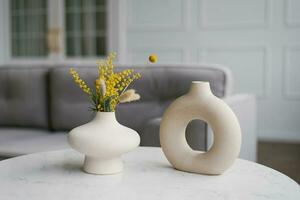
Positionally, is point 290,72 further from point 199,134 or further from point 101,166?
point 101,166

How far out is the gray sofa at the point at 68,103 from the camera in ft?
6.49

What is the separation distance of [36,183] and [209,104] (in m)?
0.49

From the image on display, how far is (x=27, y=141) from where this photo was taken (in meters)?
2.00

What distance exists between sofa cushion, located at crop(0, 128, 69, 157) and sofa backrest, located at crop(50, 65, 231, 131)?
0.14 m

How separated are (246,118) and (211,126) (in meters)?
1.03

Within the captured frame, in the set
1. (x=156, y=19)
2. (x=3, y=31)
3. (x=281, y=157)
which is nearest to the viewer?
(x=281, y=157)

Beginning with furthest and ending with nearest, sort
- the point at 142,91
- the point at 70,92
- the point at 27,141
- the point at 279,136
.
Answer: the point at 279,136 < the point at 70,92 < the point at 142,91 < the point at 27,141

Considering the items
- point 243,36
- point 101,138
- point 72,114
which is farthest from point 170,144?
point 243,36

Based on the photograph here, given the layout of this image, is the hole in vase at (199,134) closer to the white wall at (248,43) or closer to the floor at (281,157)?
the floor at (281,157)

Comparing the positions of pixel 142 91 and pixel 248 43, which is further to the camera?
pixel 248 43

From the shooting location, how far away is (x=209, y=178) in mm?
1077

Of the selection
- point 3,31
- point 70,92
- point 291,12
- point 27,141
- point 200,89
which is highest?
point 291,12

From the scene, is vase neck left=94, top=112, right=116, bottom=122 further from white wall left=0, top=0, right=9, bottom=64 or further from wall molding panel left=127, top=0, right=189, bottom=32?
white wall left=0, top=0, right=9, bottom=64

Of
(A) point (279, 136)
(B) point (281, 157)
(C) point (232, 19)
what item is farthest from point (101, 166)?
(C) point (232, 19)
